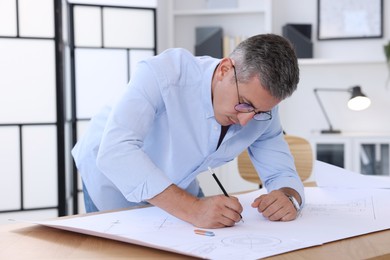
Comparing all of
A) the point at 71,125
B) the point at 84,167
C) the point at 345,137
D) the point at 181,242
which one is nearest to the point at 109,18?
the point at 71,125

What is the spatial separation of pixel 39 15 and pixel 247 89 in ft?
8.09

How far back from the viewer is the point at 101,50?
3885 millimetres

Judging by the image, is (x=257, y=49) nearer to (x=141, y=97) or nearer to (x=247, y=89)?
(x=247, y=89)

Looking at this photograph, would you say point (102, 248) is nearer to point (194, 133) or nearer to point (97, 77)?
point (194, 133)

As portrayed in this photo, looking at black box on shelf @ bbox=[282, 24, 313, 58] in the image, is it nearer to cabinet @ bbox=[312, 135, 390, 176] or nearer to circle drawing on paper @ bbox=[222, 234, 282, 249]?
cabinet @ bbox=[312, 135, 390, 176]

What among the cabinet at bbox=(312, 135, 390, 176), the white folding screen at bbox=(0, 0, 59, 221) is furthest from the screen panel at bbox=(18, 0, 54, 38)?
the cabinet at bbox=(312, 135, 390, 176)

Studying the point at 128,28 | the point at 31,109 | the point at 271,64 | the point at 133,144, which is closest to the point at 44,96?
the point at 31,109

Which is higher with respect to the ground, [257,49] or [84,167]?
[257,49]

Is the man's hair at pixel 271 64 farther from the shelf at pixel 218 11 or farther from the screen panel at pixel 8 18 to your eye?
the shelf at pixel 218 11

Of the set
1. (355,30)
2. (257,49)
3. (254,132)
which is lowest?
(254,132)

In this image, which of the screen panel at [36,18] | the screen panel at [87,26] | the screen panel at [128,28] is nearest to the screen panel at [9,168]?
the screen panel at [36,18]

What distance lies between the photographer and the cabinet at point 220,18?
14.3 ft

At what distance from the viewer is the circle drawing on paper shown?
3.62ft

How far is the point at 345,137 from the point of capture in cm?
407
